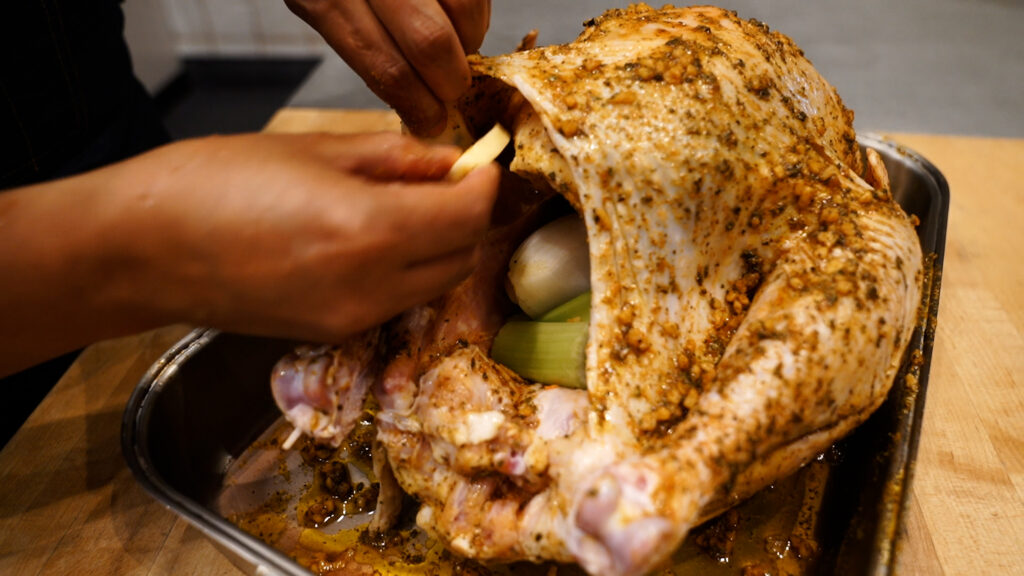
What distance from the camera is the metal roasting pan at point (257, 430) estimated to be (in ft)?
3.22

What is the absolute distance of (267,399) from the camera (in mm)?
1529

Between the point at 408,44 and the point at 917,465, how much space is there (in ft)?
3.85

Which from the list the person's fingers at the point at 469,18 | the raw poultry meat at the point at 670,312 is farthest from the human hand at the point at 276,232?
the person's fingers at the point at 469,18

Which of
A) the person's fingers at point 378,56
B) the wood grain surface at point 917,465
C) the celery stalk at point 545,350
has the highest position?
the person's fingers at point 378,56

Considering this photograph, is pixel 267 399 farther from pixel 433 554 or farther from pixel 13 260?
pixel 13 260

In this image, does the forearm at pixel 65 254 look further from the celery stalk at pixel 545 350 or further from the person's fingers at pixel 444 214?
the celery stalk at pixel 545 350

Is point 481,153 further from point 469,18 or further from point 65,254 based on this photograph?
point 65,254

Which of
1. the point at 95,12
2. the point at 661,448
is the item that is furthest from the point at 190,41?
the point at 661,448

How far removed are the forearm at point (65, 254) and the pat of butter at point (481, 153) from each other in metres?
0.44

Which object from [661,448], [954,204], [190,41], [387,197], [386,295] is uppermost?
[387,197]

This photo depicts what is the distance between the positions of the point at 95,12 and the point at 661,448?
6.05 feet

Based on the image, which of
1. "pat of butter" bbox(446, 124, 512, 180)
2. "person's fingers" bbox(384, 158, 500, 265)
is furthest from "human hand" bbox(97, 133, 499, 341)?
"pat of butter" bbox(446, 124, 512, 180)

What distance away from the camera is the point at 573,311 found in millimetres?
1190

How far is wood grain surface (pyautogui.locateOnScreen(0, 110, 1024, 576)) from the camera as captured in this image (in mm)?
1200
